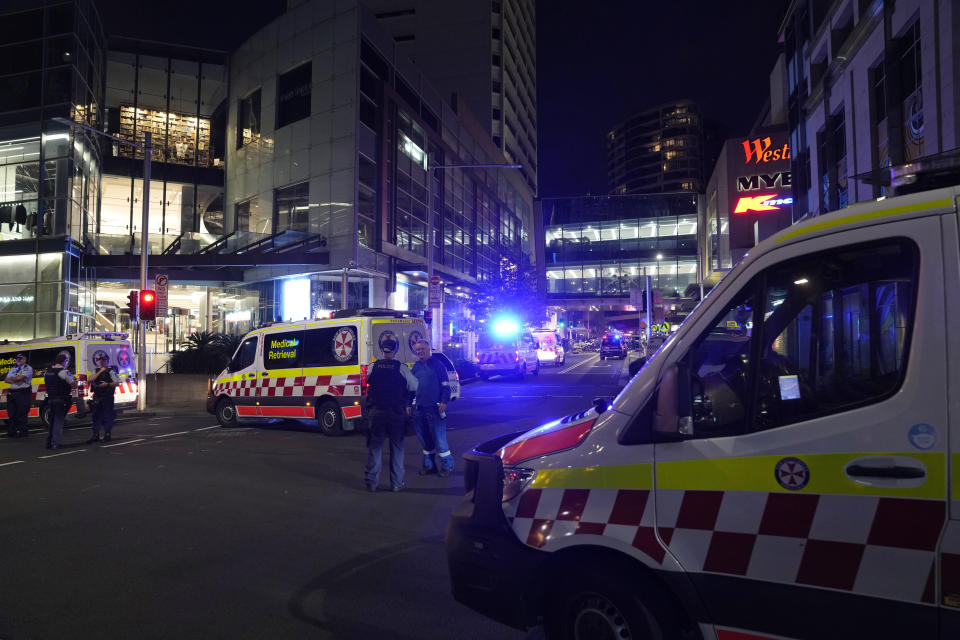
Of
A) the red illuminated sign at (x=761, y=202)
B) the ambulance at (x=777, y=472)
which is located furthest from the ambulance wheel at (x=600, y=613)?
the red illuminated sign at (x=761, y=202)

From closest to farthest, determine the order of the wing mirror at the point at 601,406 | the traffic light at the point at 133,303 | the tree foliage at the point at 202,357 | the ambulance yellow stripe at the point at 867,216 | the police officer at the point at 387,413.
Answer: the ambulance yellow stripe at the point at 867,216
the wing mirror at the point at 601,406
the police officer at the point at 387,413
the traffic light at the point at 133,303
the tree foliage at the point at 202,357

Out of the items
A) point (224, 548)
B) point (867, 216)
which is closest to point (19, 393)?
point (224, 548)

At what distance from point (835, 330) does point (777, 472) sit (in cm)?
69

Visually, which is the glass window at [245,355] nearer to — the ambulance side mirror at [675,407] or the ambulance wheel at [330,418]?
the ambulance wheel at [330,418]

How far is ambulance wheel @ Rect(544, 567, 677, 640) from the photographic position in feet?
8.50

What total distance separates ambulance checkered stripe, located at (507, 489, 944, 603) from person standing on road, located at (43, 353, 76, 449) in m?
11.3

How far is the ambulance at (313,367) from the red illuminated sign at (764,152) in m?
19.1

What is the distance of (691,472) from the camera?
258 centimetres

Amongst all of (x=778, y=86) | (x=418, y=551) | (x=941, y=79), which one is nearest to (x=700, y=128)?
(x=778, y=86)

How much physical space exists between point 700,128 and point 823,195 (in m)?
145

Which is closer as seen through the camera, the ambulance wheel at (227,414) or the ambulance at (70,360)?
the ambulance wheel at (227,414)

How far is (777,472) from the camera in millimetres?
2395

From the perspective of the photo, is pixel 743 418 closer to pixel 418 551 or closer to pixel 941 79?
pixel 418 551

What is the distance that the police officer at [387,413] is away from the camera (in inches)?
283
